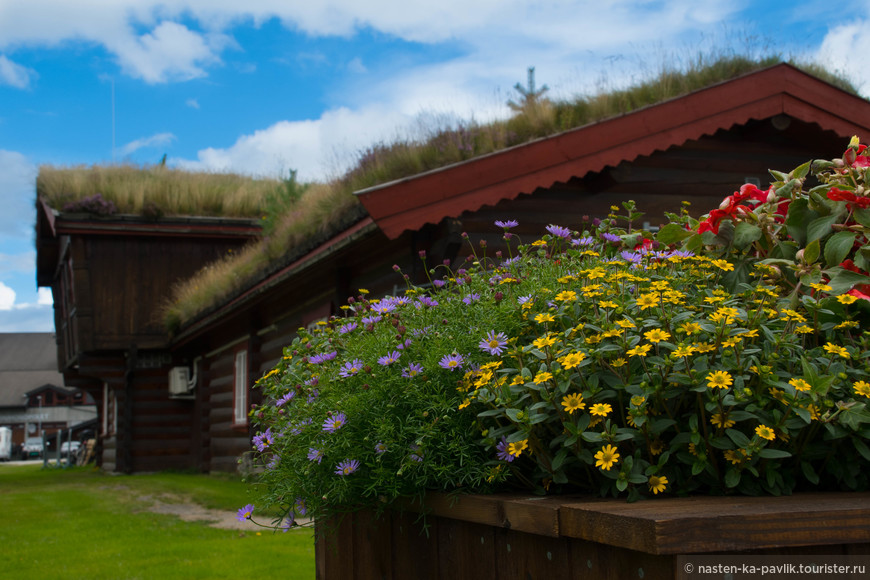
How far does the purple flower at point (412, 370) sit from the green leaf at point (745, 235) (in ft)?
3.82

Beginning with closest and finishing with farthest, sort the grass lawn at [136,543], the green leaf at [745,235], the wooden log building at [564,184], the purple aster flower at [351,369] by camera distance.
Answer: the purple aster flower at [351,369], the green leaf at [745,235], the grass lawn at [136,543], the wooden log building at [564,184]

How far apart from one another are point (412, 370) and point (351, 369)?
0.74 ft

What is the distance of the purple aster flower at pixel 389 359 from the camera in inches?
99.0

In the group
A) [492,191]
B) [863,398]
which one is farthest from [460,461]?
[492,191]

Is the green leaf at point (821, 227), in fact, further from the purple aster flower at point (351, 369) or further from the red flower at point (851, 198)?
the purple aster flower at point (351, 369)

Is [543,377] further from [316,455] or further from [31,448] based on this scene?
[31,448]

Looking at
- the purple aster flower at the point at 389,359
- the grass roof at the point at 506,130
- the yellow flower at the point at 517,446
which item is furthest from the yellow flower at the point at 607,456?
the grass roof at the point at 506,130

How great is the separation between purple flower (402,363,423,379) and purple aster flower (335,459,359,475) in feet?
0.98

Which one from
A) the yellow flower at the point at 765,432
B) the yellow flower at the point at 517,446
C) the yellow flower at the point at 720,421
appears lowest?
the yellow flower at the point at 517,446

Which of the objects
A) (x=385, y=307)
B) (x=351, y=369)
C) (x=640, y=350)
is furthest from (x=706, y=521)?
(x=385, y=307)

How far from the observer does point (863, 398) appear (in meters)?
2.13

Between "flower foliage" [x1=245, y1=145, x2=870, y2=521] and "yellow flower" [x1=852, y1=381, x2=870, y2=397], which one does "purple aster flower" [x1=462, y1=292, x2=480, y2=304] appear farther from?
"yellow flower" [x1=852, y1=381, x2=870, y2=397]

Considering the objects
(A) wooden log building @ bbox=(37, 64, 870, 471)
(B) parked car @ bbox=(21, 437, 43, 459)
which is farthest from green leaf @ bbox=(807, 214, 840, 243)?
(B) parked car @ bbox=(21, 437, 43, 459)

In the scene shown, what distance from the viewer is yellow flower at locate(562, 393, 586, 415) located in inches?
77.5
